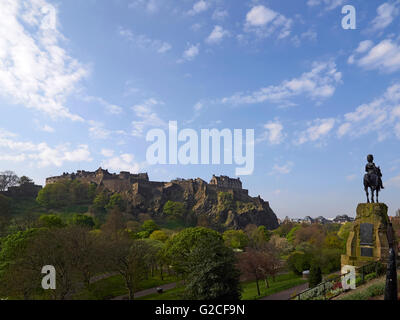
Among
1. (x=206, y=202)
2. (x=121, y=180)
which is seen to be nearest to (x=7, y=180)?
(x=121, y=180)

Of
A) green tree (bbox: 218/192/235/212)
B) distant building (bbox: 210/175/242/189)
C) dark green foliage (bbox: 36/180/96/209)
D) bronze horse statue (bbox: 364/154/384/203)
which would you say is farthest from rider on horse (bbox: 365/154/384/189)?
distant building (bbox: 210/175/242/189)

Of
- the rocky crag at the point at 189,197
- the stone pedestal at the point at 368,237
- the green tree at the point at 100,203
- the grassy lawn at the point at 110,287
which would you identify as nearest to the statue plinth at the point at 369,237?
the stone pedestal at the point at 368,237

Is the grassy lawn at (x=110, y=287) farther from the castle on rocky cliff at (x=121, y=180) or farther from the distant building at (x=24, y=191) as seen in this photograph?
the distant building at (x=24, y=191)

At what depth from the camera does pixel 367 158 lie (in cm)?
1565

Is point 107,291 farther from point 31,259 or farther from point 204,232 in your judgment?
point 204,232

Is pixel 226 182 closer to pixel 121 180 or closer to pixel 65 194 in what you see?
pixel 121 180

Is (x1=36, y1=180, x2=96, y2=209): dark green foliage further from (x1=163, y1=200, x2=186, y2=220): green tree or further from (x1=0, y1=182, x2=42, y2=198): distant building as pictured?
(x1=163, y1=200, x2=186, y2=220): green tree

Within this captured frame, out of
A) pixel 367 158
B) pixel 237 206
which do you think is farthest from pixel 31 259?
pixel 237 206

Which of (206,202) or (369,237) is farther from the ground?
(369,237)

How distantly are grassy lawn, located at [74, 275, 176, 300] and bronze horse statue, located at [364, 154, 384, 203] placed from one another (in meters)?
28.1

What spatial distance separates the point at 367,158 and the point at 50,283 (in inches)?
1105

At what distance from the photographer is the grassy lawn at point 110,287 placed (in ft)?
91.6

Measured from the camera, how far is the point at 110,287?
3491 cm

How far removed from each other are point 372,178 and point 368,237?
3579 mm
